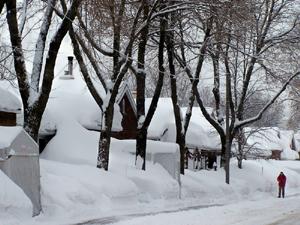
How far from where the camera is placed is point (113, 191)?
20.6 m

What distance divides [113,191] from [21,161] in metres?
5.41

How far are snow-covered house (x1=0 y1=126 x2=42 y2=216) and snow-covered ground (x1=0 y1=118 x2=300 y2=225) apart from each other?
0.69 metres

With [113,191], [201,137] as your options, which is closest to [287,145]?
[201,137]

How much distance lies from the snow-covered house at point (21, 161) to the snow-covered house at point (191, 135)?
26.3 meters

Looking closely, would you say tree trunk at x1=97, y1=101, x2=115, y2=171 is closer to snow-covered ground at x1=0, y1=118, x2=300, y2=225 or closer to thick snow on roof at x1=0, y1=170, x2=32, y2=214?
snow-covered ground at x1=0, y1=118, x2=300, y2=225

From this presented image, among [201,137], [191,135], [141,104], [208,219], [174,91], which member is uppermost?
[174,91]

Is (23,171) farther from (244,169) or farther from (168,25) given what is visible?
(244,169)

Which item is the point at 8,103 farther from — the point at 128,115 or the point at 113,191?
the point at 128,115

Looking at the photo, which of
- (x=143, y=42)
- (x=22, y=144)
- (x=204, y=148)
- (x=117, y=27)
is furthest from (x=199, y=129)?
(x=22, y=144)

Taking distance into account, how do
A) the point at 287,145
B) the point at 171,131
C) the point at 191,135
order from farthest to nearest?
the point at 287,145
the point at 191,135
the point at 171,131

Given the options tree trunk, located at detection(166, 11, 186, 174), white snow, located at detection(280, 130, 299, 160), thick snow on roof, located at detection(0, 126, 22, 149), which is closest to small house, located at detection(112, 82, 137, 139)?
tree trunk, located at detection(166, 11, 186, 174)

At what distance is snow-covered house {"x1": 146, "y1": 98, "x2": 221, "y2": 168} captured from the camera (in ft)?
142

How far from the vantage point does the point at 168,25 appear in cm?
2530

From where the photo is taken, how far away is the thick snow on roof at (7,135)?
49.7 feet
